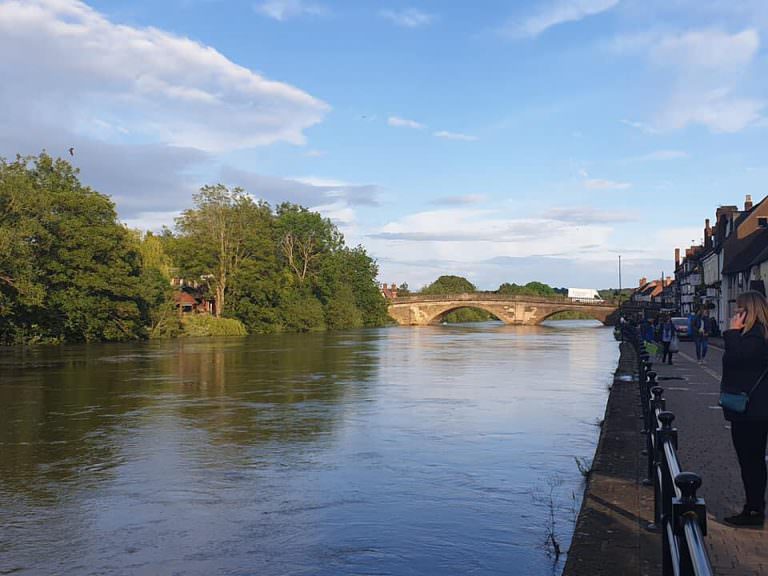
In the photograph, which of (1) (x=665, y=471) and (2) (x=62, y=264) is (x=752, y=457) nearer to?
(1) (x=665, y=471)

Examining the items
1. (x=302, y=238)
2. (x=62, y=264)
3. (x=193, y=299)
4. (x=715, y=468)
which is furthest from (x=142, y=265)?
(x=715, y=468)

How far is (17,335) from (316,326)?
37.2m

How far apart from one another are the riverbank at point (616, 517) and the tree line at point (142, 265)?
40610 mm

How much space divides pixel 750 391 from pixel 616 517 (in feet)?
5.06

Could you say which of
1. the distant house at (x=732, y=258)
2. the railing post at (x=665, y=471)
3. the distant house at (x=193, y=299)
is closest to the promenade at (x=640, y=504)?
the railing post at (x=665, y=471)

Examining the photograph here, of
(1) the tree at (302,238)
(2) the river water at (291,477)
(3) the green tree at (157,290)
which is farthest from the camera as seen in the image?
(1) the tree at (302,238)

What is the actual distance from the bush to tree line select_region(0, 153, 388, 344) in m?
0.20

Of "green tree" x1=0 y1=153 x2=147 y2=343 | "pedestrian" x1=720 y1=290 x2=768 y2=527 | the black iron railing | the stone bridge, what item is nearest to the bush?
"green tree" x1=0 y1=153 x2=147 y2=343

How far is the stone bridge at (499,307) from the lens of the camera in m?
101

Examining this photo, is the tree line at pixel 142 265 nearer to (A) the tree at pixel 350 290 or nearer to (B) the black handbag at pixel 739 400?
(A) the tree at pixel 350 290

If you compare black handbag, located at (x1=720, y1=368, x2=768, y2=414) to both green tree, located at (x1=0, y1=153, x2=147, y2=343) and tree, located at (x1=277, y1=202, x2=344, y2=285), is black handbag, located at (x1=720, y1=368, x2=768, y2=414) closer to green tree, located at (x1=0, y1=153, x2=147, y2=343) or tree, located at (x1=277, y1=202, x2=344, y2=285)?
green tree, located at (x1=0, y1=153, x2=147, y2=343)

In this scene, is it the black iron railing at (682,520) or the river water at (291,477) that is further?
the river water at (291,477)

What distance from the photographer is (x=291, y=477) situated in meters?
10.4

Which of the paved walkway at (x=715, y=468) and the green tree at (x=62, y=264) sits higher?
the green tree at (x=62, y=264)
